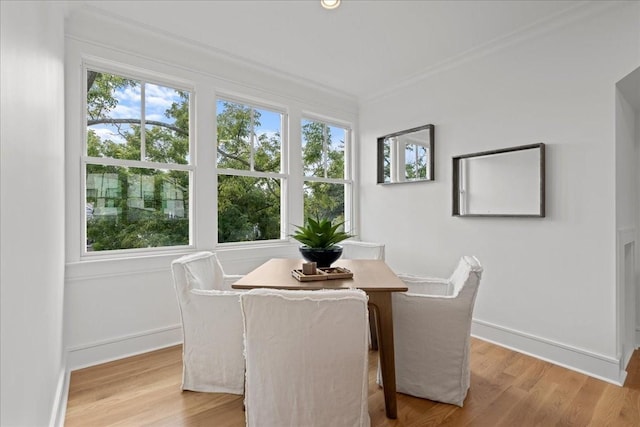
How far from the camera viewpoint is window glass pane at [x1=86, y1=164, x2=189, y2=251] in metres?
2.59

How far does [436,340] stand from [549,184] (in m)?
1.62

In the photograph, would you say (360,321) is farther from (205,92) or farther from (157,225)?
(205,92)

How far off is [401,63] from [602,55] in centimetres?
158

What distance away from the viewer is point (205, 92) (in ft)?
10.1

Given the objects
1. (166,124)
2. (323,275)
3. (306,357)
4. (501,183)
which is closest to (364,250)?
(501,183)

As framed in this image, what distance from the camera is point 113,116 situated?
2.68 metres

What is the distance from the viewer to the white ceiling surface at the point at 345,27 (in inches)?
94.0

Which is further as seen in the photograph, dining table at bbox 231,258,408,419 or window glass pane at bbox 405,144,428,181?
window glass pane at bbox 405,144,428,181

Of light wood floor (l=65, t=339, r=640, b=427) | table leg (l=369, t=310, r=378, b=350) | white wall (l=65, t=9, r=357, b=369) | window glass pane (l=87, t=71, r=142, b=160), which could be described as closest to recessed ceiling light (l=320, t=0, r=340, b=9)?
white wall (l=65, t=9, r=357, b=369)

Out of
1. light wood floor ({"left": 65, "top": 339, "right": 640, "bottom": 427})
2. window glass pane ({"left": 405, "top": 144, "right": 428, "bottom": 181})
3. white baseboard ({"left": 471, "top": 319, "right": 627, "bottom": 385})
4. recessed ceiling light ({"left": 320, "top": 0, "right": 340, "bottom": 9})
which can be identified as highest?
recessed ceiling light ({"left": 320, "top": 0, "right": 340, "bottom": 9})

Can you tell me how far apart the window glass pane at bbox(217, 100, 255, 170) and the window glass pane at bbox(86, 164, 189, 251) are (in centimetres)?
46

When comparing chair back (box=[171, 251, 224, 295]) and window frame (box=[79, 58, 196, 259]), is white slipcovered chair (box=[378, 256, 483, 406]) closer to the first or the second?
chair back (box=[171, 251, 224, 295])

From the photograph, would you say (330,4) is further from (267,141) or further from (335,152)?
(335,152)

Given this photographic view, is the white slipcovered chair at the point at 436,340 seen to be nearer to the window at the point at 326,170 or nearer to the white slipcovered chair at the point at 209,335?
the white slipcovered chair at the point at 209,335
